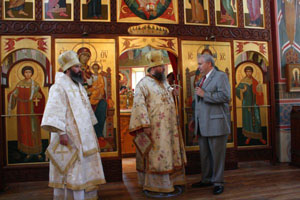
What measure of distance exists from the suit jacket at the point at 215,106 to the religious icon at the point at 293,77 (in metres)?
2.52

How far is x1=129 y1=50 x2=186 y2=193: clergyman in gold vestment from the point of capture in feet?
11.3

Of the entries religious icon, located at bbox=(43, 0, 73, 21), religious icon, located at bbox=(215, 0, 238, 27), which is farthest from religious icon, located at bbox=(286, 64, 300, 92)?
religious icon, located at bbox=(43, 0, 73, 21)

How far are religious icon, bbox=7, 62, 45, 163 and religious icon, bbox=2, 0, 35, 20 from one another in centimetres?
77

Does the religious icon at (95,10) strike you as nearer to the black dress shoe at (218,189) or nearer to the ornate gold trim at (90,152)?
the ornate gold trim at (90,152)

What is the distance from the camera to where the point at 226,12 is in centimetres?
504

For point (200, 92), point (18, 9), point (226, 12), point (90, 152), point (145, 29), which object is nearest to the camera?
point (90, 152)

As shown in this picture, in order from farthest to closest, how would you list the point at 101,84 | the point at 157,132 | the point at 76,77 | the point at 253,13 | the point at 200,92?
1. the point at 253,13
2. the point at 101,84
3. the point at 200,92
4. the point at 157,132
5. the point at 76,77

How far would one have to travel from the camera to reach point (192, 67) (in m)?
4.80

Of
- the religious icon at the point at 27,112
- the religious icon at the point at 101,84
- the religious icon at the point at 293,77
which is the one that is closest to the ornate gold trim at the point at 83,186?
the religious icon at the point at 101,84

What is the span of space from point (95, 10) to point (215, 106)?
2610 millimetres

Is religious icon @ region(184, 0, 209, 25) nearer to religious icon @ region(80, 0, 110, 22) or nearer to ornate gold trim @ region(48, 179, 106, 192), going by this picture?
religious icon @ region(80, 0, 110, 22)

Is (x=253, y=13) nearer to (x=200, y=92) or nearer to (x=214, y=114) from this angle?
(x=200, y=92)

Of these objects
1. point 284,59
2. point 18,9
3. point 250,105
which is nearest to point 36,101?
point 18,9

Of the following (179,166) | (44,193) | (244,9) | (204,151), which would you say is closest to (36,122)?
(44,193)
